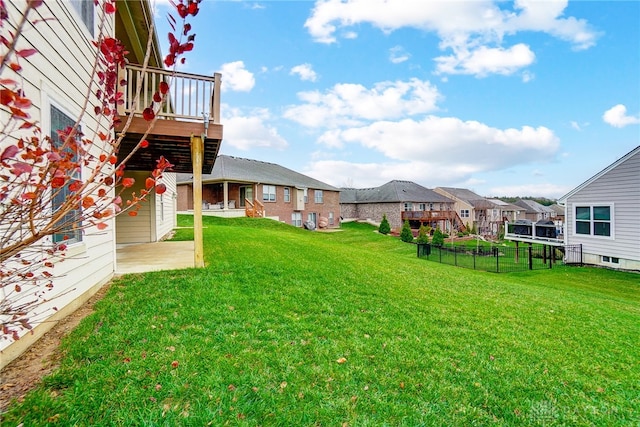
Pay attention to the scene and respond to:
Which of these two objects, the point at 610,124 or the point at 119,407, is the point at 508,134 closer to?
the point at 610,124

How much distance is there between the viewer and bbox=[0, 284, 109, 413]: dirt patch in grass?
2404 mm

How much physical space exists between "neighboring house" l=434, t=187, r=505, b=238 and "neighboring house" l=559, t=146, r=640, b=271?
2840cm

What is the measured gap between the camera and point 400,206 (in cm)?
3656

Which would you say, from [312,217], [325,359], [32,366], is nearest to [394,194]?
[312,217]

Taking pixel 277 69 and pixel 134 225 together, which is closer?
pixel 134 225

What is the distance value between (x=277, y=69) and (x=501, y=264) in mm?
15076

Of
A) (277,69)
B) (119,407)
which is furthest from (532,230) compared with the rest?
(119,407)

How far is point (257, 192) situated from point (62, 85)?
2136 centimetres

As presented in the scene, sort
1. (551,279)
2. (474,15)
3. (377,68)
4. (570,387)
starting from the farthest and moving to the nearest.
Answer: (377,68), (551,279), (474,15), (570,387)

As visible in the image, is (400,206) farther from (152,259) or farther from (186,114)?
(186,114)

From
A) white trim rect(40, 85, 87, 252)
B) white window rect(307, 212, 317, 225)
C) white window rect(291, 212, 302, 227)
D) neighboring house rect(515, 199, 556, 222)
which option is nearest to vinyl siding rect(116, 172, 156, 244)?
white trim rect(40, 85, 87, 252)

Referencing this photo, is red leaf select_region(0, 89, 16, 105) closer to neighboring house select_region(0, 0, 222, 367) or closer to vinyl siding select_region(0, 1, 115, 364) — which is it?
neighboring house select_region(0, 0, 222, 367)

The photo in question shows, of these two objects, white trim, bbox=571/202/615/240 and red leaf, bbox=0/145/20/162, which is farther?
white trim, bbox=571/202/615/240

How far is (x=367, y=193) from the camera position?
41.5 m
